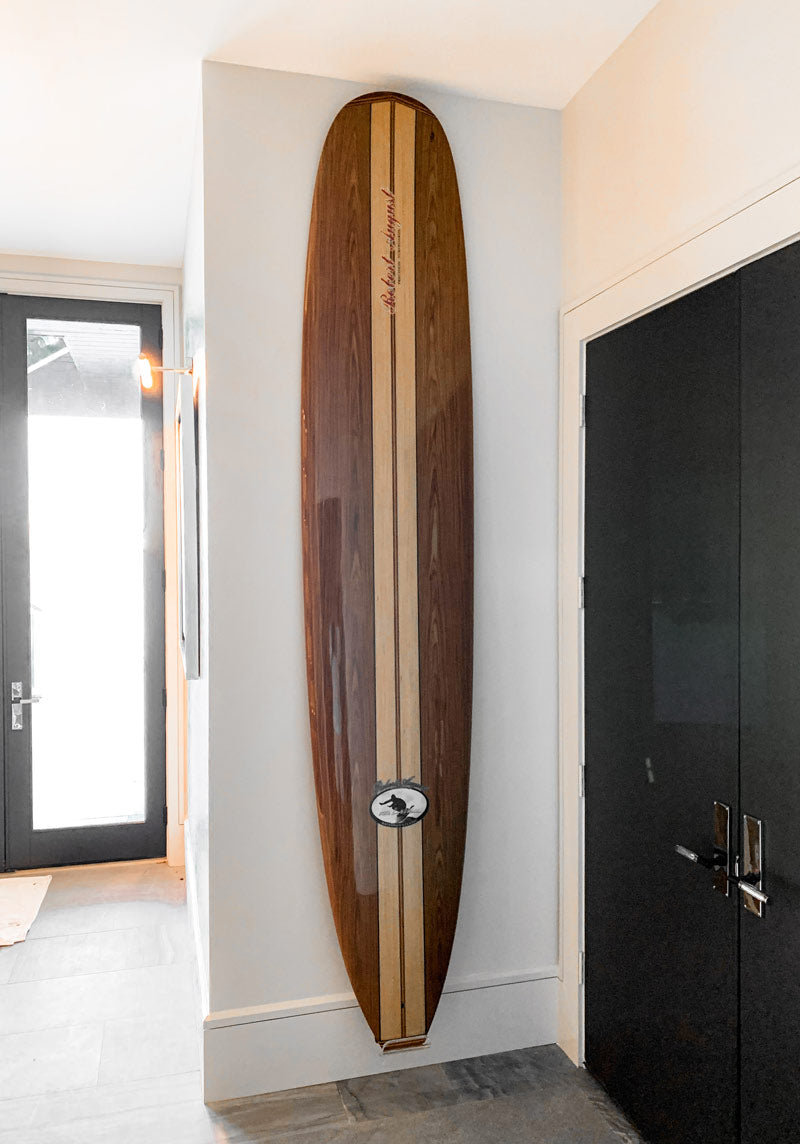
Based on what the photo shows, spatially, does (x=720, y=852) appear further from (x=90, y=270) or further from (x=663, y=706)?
(x=90, y=270)

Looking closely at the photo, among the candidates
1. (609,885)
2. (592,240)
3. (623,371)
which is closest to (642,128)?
(592,240)

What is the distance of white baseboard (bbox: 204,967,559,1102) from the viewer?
2.19m

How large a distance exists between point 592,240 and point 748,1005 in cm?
186

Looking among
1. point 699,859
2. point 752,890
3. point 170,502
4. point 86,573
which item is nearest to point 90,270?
point 170,502

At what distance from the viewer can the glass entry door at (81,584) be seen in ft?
12.2

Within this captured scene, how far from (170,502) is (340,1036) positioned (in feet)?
7.80

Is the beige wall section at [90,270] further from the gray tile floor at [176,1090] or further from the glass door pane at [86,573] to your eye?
the gray tile floor at [176,1090]

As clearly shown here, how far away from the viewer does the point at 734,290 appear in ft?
5.64

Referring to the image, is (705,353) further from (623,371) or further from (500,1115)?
(500,1115)

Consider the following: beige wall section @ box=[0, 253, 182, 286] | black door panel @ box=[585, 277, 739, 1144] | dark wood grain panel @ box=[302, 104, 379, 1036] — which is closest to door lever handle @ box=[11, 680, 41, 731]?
beige wall section @ box=[0, 253, 182, 286]

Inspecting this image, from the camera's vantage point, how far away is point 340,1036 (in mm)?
2275

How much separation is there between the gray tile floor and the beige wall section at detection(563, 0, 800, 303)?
213 centimetres

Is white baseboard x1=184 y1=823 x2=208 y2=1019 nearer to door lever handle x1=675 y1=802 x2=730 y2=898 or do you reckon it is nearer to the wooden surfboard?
the wooden surfboard

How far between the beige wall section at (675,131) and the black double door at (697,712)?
19cm
